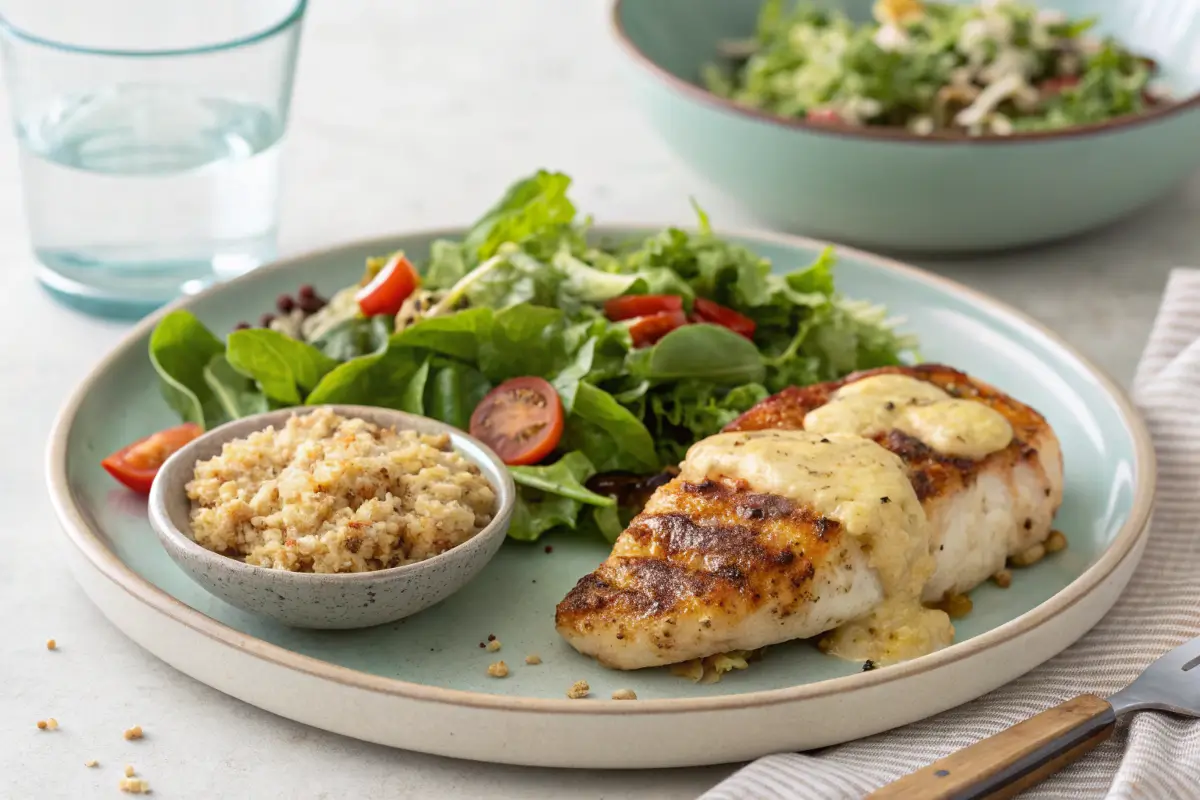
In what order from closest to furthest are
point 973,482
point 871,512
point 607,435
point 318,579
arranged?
point 318,579 → point 871,512 → point 973,482 → point 607,435

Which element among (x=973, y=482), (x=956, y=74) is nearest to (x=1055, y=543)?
(x=973, y=482)

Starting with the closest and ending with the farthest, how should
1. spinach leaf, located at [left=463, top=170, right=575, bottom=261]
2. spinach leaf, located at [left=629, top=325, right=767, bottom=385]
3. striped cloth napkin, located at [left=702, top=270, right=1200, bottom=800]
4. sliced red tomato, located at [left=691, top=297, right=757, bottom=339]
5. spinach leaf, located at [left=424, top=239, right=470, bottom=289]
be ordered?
1. striped cloth napkin, located at [left=702, top=270, right=1200, bottom=800]
2. spinach leaf, located at [left=629, top=325, right=767, bottom=385]
3. sliced red tomato, located at [left=691, top=297, right=757, bottom=339]
4. spinach leaf, located at [left=424, top=239, right=470, bottom=289]
5. spinach leaf, located at [left=463, top=170, right=575, bottom=261]

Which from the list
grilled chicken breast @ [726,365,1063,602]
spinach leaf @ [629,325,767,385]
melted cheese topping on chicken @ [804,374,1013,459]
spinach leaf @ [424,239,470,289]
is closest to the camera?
grilled chicken breast @ [726,365,1063,602]

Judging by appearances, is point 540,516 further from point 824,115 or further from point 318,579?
point 824,115

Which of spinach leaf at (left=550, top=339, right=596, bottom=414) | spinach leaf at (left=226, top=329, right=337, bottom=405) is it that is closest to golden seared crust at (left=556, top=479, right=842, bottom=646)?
spinach leaf at (left=550, top=339, right=596, bottom=414)

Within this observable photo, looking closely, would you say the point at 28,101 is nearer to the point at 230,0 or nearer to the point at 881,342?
the point at 230,0

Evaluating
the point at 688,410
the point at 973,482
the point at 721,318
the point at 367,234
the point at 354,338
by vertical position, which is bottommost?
the point at 367,234

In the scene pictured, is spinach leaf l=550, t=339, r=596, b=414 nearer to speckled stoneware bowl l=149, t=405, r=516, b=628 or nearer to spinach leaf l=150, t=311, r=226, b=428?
speckled stoneware bowl l=149, t=405, r=516, b=628
